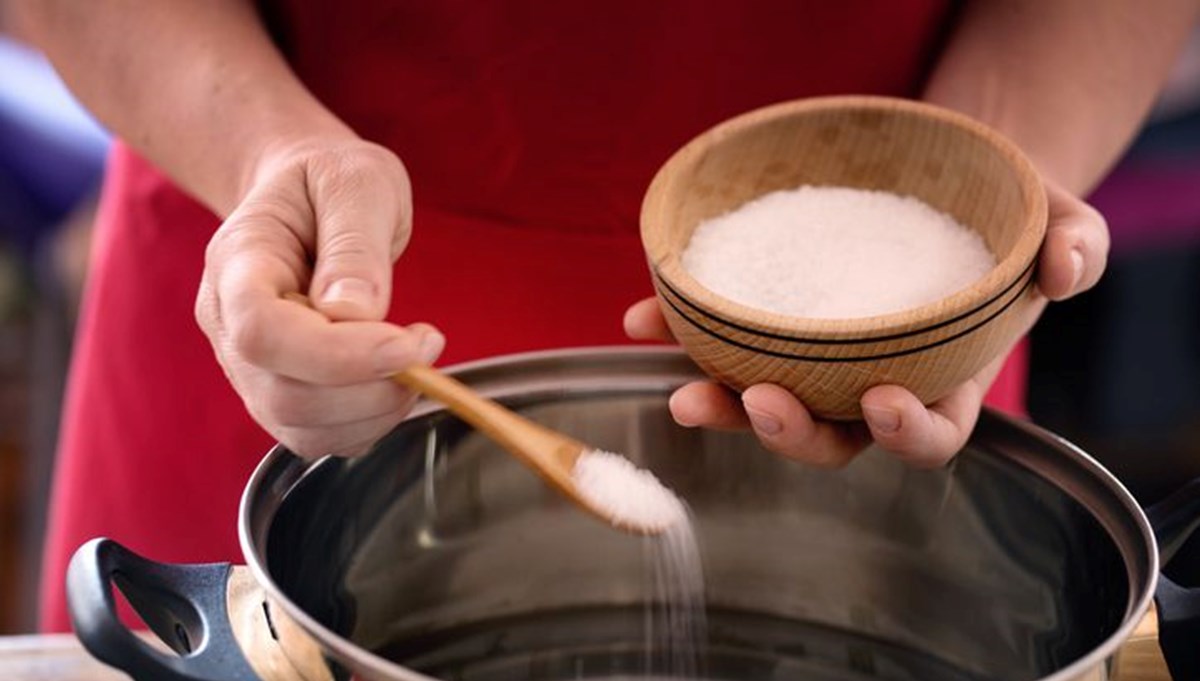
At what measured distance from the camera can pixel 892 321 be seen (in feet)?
1.76

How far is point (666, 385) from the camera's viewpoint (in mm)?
669

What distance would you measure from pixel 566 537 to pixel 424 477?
77mm

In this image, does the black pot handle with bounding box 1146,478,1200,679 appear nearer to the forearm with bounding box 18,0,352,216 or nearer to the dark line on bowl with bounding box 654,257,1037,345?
the dark line on bowl with bounding box 654,257,1037,345

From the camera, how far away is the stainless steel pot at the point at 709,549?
613 mm

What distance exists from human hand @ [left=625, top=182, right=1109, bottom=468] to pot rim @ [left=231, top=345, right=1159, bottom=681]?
0.03 meters

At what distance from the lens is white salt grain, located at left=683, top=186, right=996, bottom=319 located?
604mm

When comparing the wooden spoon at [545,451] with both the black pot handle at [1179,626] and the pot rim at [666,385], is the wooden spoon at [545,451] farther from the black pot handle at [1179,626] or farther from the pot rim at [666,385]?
the black pot handle at [1179,626]

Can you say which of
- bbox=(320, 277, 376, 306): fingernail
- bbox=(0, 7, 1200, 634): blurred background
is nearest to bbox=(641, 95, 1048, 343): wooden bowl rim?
bbox=(320, 277, 376, 306): fingernail

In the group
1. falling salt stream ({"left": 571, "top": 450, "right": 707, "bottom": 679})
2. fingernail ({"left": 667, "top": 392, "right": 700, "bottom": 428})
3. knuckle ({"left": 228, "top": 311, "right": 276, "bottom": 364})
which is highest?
knuckle ({"left": 228, "top": 311, "right": 276, "bottom": 364})

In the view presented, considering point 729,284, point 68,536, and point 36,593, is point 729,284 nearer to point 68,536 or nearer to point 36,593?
point 68,536

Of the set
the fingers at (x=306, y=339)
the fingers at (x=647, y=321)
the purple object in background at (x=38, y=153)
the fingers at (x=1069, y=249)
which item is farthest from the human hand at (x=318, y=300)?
the purple object in background at (x=38, y=153)

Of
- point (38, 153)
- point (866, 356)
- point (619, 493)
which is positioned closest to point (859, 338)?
point (866, 356)

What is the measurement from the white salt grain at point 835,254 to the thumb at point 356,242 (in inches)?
4.6

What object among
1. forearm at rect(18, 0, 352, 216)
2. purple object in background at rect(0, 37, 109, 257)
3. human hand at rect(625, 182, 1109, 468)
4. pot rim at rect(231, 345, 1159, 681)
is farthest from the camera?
purple object in background at rect(0, 37, 109, 257)
